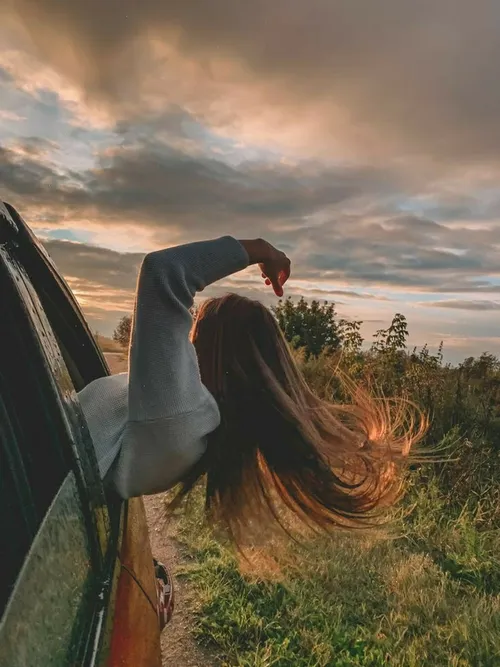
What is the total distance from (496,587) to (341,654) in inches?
52.0

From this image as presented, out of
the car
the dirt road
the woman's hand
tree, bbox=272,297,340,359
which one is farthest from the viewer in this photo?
tree, bbox=272,297,340,359

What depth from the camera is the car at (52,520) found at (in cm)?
116

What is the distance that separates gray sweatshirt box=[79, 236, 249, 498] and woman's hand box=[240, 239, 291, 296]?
268mm

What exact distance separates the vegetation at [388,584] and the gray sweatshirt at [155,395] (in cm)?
91

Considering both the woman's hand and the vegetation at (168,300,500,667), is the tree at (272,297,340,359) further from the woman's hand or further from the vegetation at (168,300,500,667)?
the woman's hand

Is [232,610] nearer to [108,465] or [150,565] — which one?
[150,565]

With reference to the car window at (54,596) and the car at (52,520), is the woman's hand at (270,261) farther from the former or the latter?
the car window at (54,596)

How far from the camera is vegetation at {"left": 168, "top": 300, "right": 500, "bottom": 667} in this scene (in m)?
3.77

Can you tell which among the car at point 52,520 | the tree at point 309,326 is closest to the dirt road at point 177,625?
the car at point 52,520

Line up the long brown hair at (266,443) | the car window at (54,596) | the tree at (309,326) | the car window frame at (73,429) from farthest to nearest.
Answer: the tree at (309,326) < the long brown hair at (266,443) < the car window frame at (73,429) < the car window at (54,596)

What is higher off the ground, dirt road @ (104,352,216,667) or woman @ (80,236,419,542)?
woman @ (80,236,419,542)

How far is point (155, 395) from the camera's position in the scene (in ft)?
6.11

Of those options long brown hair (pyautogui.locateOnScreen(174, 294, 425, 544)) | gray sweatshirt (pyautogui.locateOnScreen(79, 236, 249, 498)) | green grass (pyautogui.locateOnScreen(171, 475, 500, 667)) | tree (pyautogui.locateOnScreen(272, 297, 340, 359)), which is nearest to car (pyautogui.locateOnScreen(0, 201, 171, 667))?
gray sweatshirt (pyautogui.locateOnScreen(79, 236, 249, 498))

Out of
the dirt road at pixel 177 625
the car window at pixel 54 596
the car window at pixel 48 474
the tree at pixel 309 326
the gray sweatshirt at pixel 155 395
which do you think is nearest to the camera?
the car window at pixel 54 596
